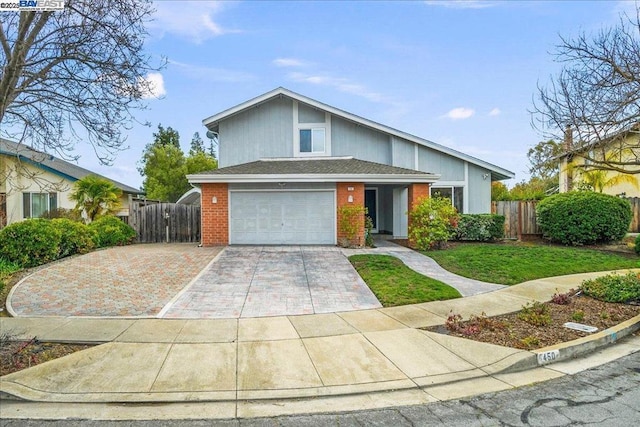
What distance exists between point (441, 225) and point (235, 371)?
10.9m

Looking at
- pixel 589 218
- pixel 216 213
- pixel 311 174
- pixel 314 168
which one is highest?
pixel 314 168

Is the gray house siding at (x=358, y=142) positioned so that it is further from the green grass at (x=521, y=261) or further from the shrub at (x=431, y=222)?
the green grass at (x=521, y=261)

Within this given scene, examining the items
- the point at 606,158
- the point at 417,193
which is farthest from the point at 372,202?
the point at 606,158

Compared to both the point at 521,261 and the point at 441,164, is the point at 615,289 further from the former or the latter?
the point at 441,164

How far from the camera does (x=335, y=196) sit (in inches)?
582

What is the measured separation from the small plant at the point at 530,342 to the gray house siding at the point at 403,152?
12.6 m

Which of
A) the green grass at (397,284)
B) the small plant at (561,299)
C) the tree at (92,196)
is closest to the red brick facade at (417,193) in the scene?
the green grass at (397,284)

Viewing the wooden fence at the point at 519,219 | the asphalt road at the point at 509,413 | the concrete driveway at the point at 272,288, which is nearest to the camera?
the asphalt road at the point at 509,413

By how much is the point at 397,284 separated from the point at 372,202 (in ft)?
→ 35.8

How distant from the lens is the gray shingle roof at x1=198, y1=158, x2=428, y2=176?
48.0 ft

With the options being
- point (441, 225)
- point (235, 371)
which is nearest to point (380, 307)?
point (235, 371)

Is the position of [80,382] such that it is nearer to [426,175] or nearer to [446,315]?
[446,315]

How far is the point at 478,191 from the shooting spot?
17484mm

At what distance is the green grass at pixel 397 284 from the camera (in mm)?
7846
